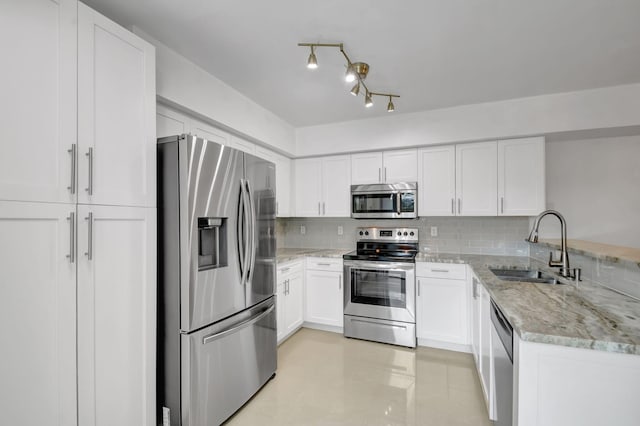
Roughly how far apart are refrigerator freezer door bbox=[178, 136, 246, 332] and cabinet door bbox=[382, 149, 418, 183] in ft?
6.65

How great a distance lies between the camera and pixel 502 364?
1572 mm

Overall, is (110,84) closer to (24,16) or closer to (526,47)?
(24,16)

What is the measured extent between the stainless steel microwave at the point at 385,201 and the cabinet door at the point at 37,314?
2.85 metres

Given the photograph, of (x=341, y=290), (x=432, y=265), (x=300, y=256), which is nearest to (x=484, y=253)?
(x=432, y=265)

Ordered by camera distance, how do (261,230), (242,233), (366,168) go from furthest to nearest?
1. (366,168)
2. (261,230)
3. (242,233)

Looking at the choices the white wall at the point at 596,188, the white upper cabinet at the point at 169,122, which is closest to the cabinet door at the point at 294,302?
the white upper cabinet at the point at 169,122

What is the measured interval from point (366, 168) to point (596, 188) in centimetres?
241

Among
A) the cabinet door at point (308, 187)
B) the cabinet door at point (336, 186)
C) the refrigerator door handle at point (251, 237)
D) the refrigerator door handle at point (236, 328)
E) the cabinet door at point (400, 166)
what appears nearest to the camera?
the refrigerator door handle at point (236, 328)

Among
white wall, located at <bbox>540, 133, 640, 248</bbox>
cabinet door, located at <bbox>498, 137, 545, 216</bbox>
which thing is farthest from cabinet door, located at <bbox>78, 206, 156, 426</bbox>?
white wall, located at <bbox>540, 133, 640, 248</bbox>

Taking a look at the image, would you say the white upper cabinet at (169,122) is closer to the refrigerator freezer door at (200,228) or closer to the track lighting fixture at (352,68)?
the refrigerator freezer door at (200,228)

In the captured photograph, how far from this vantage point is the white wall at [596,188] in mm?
3020

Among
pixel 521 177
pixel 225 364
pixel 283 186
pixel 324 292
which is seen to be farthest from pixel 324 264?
pixel 521 177

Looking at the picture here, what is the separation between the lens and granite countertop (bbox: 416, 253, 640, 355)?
3.57 ft

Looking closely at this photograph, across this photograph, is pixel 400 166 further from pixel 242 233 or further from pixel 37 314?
pixel 37 314
